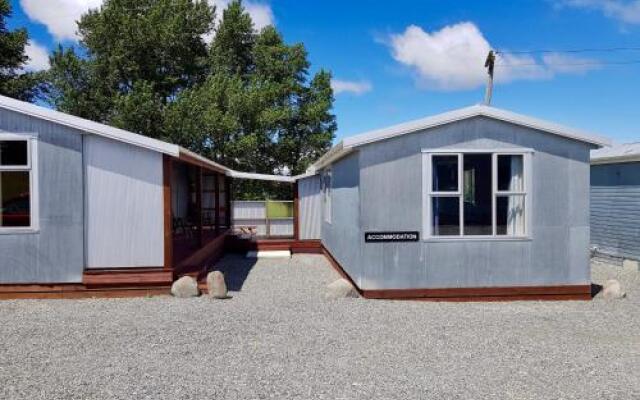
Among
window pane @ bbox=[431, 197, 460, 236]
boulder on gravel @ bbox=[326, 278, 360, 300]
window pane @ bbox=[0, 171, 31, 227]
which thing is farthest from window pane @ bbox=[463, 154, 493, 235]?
window pane @ bbox=[0, 171, 31, 227]

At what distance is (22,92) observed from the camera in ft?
80.4

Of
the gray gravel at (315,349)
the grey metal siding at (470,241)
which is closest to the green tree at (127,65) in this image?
the gray gravel at (315,349)

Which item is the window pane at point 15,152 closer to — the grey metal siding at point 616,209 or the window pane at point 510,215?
the window pane at point 510,215

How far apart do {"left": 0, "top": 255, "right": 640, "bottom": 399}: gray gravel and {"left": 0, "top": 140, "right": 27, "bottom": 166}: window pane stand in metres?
2.23

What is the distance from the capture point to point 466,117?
Answer: 841 centimetres

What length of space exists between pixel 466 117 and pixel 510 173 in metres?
1.19

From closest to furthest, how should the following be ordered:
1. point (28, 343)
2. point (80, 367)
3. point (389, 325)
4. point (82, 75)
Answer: point (80, 367) → point (28, 343) → point (389, 325) → point (82, 75)

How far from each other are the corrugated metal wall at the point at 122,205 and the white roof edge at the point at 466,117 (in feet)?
10.6

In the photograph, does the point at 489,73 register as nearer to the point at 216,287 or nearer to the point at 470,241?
the point at 470,241

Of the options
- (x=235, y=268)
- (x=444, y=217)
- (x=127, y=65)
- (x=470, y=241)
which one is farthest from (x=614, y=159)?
(x=127, y=65)

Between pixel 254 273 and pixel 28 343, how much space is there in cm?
598

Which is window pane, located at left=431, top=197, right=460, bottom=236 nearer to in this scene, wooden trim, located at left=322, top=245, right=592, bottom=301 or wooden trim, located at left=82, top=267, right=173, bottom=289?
wooden trim, located at left=322, top=245, right=592, bottom=301

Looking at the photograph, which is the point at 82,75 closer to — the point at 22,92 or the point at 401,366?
the point at 22,92

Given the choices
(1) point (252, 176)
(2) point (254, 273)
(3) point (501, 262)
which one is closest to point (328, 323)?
(3) point (501, 262)
